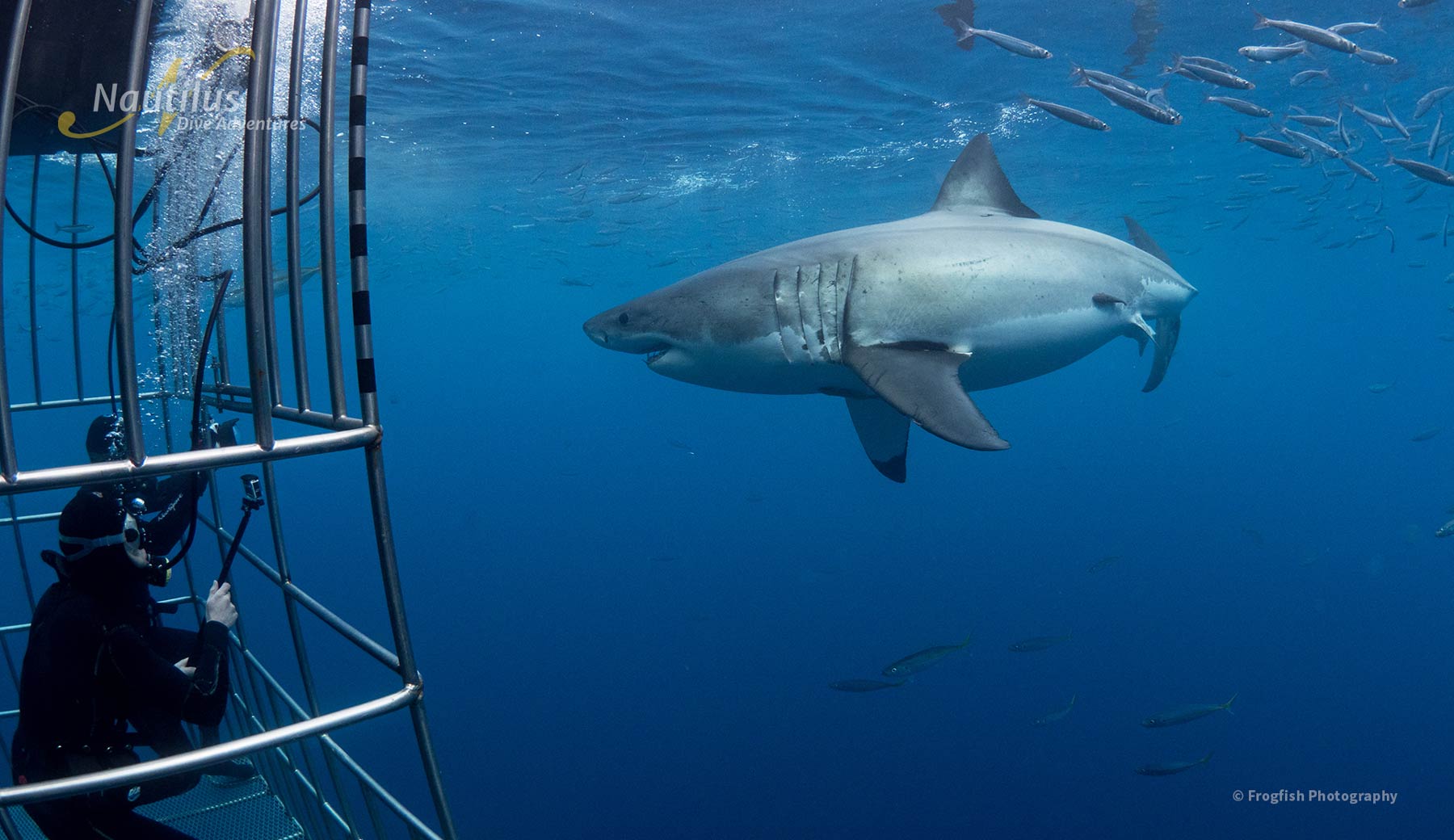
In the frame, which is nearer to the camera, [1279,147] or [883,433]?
[883,433]

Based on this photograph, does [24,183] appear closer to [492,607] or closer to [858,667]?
[492,607]

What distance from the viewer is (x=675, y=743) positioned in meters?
12.0

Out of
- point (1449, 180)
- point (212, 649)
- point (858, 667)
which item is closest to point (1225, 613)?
point (858, 667)

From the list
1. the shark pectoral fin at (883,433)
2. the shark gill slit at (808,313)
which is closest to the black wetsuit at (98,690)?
the shark gill slit at (808,313)

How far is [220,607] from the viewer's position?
2725 millimetres

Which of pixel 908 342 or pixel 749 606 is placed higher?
pixel 908 342

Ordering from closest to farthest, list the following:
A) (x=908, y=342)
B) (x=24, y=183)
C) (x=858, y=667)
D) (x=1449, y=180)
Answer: (x=908, y=342) < (x=1449, y=180) < (x=858, y=667) < (x=24, y=183)

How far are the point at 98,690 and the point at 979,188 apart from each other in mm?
4998

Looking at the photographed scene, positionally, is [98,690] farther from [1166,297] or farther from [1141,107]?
[1141,107]

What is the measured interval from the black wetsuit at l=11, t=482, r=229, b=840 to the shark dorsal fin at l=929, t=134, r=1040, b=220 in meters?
4.47

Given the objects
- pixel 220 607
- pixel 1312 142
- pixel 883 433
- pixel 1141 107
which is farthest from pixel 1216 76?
pixel 220 607

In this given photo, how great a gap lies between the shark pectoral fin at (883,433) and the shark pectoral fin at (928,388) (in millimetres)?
1007

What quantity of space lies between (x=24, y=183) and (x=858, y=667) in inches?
784

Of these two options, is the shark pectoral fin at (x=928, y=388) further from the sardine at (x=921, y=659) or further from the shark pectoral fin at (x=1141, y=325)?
the sardine at (x=921, y=659)
